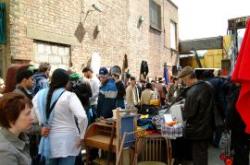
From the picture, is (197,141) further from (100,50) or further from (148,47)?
(148,47)

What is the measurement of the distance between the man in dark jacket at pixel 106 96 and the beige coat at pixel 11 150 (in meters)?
4.83

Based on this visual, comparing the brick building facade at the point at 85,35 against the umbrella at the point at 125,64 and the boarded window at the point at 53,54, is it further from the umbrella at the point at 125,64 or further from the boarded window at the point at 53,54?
the umbrella at the point at 125,64

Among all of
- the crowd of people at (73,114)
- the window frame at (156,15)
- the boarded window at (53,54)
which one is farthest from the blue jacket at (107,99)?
the window frame at (156,15)

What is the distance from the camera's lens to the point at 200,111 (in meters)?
4.73

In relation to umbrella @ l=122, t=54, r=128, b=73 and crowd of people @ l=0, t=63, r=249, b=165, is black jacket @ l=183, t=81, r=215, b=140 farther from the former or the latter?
umbrella @ l=122, t=54, r=128, b=73

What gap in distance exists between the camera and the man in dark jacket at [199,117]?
4.73 metres

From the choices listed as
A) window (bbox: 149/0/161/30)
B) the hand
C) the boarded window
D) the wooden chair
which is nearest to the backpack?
the wooden chair

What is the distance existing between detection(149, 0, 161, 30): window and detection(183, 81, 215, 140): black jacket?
14251mm

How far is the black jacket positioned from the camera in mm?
4730

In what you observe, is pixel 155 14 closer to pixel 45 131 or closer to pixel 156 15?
pixel 156 15

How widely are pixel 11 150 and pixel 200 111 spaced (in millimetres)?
3086

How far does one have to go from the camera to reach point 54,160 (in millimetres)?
4199

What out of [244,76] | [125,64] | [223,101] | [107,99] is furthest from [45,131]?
[125,64]

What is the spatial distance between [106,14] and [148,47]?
5.51 m
